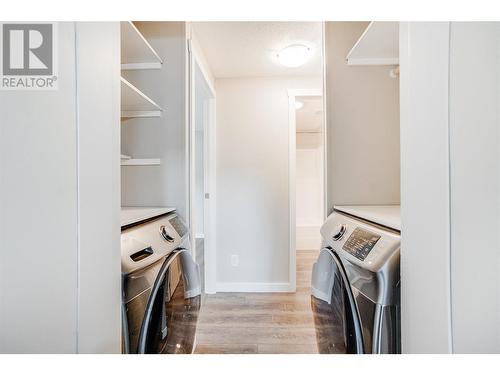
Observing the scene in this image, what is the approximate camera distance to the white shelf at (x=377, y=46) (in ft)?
3.77

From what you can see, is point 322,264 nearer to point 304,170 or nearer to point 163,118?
point 163,118

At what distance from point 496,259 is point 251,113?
2.45 meters

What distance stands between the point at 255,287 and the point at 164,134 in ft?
6.18

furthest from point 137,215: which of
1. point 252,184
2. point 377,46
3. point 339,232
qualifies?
point 252,184

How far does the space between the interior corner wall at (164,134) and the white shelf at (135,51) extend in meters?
0.04

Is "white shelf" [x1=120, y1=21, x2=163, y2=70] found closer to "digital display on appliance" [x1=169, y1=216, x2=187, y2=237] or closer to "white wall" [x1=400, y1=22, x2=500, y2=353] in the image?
"digital display on appliance" [x1=169, y1=216, x2=187, y2=237]

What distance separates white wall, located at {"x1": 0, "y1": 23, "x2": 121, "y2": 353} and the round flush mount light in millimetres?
1706

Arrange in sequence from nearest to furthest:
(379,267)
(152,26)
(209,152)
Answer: (379,267), (152,26), (209,152)

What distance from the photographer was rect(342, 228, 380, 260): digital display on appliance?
31.9 inches

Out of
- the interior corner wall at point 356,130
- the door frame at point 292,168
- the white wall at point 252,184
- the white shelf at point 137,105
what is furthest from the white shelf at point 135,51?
the door frame at point 292,168

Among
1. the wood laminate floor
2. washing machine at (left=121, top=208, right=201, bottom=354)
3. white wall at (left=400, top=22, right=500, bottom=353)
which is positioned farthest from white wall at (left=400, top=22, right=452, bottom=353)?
the wood laminate floor

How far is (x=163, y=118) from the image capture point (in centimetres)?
158

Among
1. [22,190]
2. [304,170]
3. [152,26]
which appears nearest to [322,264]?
[22,190]

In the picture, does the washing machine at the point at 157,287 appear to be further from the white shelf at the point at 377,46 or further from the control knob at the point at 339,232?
the white shelf at the point at 377,46
